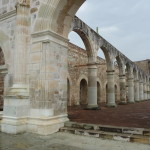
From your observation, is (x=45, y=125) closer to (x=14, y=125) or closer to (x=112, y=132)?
(x=14, y=125)

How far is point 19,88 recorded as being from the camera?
4.58 meters

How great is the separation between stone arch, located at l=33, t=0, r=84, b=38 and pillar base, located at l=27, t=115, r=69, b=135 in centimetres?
225

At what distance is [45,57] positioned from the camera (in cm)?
449

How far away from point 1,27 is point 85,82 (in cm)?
1011

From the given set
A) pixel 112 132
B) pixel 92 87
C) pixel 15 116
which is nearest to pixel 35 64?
pixel 15 116

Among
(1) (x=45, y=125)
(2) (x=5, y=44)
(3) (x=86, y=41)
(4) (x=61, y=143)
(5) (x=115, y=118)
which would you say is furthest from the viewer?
(3) (x=86, y=41)

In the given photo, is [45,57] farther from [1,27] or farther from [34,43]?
[1,27]

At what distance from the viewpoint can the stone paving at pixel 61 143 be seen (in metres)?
3.18

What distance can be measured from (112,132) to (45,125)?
1.51 metres

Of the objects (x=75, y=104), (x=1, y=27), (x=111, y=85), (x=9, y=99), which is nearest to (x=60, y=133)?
(x=9, y=99)

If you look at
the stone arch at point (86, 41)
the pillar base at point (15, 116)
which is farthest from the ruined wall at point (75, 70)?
the pillar base at point (15, 116)

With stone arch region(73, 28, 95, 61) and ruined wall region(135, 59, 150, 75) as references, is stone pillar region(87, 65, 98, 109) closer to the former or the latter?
stone arch region(73, 28, 95, 61)

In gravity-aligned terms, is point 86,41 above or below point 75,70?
above

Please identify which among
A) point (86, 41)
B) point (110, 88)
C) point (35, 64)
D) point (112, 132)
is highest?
point (86, 41)
